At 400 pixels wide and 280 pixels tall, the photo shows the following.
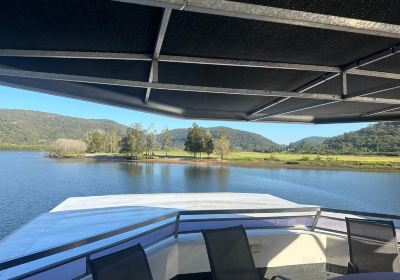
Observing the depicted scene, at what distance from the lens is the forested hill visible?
42.1 meters

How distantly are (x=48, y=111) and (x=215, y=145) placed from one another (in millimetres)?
110897

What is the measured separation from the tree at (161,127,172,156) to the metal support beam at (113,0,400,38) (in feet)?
221

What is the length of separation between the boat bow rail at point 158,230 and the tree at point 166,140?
6518cm

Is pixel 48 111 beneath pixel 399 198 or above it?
above

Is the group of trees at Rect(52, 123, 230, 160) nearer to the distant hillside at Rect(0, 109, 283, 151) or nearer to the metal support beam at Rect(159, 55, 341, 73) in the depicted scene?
the distant hillside at Rect(0, 109, 283, 151)

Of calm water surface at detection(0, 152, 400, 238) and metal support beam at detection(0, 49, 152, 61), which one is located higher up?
metal support beam at detection(0, 49, 152, 61)

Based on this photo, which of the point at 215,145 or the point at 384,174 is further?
the point at 215,145

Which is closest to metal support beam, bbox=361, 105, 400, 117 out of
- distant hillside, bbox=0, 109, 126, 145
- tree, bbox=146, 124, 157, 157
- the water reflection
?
the water reflection

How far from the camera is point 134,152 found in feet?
211

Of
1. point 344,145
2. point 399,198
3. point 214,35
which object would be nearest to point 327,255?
point 214,35

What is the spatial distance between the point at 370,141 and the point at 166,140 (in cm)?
3978

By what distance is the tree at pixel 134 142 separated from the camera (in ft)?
208

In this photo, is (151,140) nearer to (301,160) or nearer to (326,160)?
(301,160)

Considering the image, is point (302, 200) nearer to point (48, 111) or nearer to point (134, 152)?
point (134, 152)
